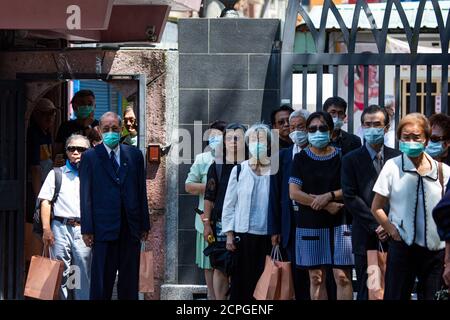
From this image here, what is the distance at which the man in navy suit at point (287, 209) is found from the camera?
10797 millimetres

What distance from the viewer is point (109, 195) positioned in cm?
1087

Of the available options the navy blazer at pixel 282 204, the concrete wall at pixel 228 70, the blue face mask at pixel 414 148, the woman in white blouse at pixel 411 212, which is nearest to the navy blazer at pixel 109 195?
the navy blazer at pixel 282 204

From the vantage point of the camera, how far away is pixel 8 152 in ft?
39.5

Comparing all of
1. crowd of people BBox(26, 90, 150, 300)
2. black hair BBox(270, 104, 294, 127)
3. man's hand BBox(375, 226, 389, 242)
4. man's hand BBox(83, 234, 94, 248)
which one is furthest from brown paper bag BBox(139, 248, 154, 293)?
man's hand BBox(375, 226, 389, 242)

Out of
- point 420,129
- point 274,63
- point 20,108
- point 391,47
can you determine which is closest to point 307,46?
point 391,47

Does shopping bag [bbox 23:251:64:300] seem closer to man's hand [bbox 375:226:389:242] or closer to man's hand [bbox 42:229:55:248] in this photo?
man's hand [bbox 42:229:55:248]

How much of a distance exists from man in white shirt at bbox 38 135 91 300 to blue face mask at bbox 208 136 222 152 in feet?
4.49

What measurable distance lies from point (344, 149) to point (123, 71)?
8.97 ft

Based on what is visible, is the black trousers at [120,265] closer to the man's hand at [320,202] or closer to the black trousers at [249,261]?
the black trousers at [249,261]

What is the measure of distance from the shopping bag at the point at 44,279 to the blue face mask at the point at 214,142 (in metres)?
1.90

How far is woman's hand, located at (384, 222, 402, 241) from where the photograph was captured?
30.5 ft

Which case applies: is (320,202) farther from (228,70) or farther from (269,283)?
(228,70)
